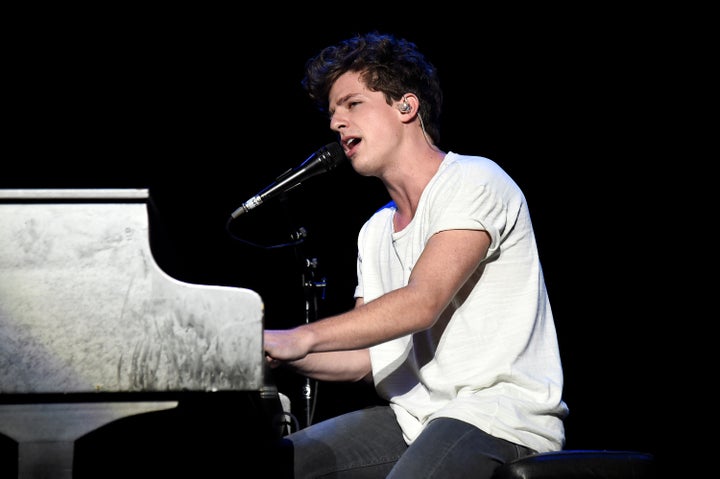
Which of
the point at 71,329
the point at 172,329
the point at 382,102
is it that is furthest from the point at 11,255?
the point at 382,102

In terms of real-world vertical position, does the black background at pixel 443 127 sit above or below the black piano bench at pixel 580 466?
above

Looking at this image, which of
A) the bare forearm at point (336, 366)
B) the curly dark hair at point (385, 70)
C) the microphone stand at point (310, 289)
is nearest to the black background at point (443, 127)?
the microphone stand at point (310, 289)

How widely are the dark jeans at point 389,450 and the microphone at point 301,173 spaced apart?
742 millimetres

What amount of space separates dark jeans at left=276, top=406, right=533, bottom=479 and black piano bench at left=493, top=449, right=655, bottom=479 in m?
0.09

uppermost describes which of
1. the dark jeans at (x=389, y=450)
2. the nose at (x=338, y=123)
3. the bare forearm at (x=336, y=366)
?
the nose at (x=338, y=123)

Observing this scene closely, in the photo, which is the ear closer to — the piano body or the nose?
the nose

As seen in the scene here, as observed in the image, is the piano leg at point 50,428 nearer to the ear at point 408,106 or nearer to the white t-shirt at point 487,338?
the white t-shirt at point 487,338

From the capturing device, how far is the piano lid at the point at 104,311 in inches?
51.1

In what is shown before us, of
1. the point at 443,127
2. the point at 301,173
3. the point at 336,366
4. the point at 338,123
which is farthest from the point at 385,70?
the point at 443,127

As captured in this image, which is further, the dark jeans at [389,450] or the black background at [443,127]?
the black background at [443,127]

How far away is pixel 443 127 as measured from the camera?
3750 mm

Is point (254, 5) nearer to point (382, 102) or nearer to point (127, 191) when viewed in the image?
point (382, 102)

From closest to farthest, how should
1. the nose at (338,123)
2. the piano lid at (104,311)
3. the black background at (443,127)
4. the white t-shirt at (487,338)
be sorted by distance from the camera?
the piano lid at (104,311) < the white t-shirt at (487,338) < the nose at (338,123) < the black background at (443,127)

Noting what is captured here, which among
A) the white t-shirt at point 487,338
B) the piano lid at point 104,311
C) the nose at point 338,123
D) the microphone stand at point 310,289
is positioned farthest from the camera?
the microphone stand at point 310,289
